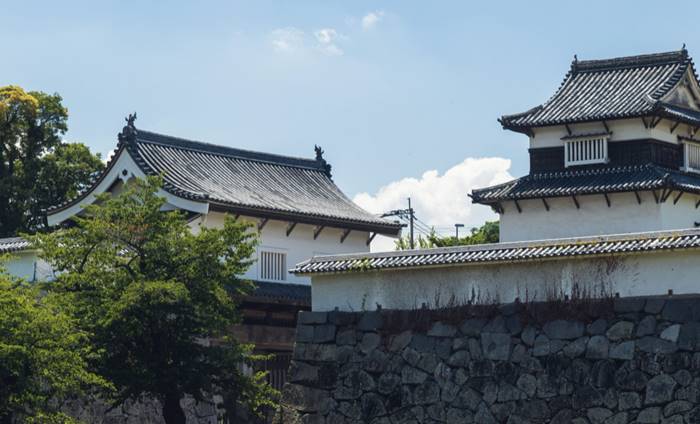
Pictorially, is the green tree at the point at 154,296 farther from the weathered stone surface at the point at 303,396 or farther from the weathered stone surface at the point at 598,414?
the weathered stone surface at the point at 598,414

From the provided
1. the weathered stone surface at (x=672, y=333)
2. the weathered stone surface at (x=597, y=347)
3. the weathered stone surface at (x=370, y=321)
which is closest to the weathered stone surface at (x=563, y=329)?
the weathered stone surface at (x=597, y=347)

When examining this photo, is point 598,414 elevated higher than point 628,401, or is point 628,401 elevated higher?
point 628,401

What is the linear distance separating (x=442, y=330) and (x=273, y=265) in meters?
9.66

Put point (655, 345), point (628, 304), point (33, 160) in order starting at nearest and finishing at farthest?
point (655, 345), point (628, 304), point (33, 160)

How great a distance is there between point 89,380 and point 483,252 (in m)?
7.78

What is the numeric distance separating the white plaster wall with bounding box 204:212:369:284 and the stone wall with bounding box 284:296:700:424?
643 cm

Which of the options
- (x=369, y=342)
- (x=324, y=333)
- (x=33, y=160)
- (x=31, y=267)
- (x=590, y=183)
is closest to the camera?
(x=369, y=342)

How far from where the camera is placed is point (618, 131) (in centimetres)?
3544

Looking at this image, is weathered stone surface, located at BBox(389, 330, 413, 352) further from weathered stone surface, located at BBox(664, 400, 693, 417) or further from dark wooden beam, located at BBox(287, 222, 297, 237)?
dark wooden beam, located at BBox(287, 222, 297, 237)

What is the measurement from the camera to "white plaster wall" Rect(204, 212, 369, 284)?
3559cm

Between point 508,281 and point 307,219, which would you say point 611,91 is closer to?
point 307,219

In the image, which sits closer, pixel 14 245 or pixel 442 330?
pixel 442 330

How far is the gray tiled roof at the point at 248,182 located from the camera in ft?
116

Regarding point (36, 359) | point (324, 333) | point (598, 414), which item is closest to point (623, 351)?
point (598, 414)
